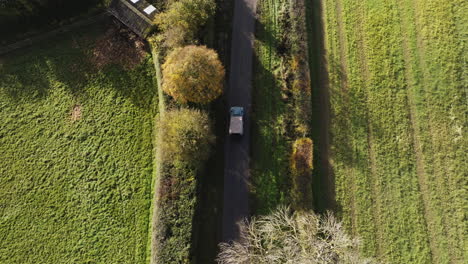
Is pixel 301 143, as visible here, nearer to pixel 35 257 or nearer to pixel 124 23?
pixel 124 23

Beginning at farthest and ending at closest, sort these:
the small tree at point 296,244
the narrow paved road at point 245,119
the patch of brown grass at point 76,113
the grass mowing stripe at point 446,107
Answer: the patch of brown grass at point 76,113 → the narrow paved road at point 245,119 → the grass mowing stripe at point 446,107 → the small tree at point 296,244

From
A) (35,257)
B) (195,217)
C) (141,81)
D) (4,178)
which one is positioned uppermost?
(141,81)

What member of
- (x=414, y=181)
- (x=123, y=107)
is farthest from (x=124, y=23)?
(x=414, y=181)

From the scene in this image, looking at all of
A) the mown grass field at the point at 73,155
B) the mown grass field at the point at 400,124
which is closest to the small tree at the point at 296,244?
the mown grass field at the point at 400,124

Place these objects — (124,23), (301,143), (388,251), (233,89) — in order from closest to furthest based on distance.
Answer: (388,251)
(301,143)
(233,89)
(124,23)

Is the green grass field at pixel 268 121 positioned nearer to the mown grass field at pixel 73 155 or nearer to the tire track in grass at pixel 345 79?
the tire track in grass at pixel 345 79
